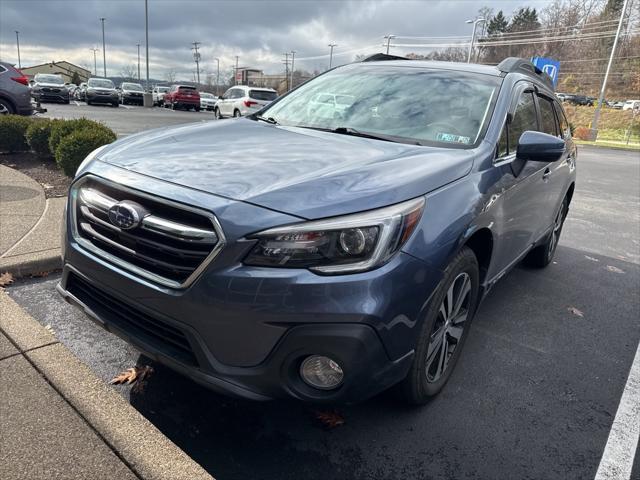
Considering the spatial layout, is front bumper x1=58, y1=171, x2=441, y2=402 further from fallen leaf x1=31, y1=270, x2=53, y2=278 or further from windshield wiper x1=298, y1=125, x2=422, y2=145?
fallen leaf x1=31, y1=270, x2=53, y2=278

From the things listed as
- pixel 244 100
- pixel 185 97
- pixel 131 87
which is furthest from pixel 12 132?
pixel 131 87

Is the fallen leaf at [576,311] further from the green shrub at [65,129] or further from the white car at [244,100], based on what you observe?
the white car at [244,100]

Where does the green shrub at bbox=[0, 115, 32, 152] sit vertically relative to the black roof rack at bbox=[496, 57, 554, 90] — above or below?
below

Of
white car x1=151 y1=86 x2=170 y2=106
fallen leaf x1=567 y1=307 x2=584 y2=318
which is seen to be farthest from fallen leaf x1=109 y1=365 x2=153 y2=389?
white car x1=151 y1=86 x2=170 y2=106

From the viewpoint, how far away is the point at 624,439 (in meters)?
2.53

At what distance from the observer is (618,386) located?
3.04m

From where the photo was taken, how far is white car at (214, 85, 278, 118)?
22.7 metres

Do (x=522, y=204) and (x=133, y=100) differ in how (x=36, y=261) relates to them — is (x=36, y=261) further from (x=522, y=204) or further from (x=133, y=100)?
(x=133, y=100)

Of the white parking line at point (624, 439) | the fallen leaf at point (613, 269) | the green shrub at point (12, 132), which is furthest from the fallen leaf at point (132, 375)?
the green shrub at point (12, 132)

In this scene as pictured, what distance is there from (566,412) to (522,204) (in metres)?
1.33

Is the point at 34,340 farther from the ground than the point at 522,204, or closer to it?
closer to it

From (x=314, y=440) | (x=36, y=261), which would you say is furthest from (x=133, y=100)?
(x=314, y=440)

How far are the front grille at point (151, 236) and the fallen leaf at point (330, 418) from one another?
1.03 m

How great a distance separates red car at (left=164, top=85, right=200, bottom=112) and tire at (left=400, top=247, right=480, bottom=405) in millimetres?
35144
